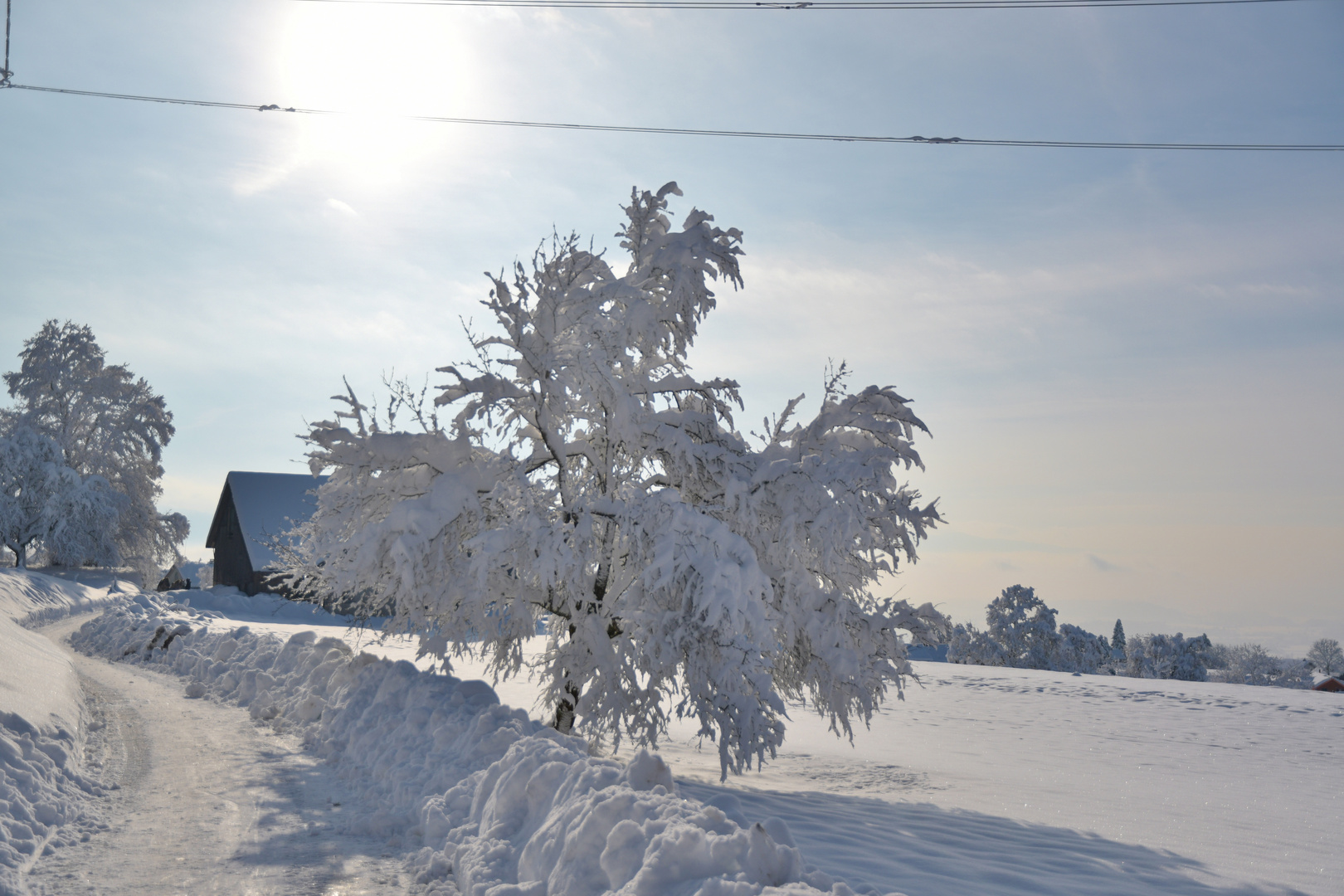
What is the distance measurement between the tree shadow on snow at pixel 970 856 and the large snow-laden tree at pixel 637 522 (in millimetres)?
1440

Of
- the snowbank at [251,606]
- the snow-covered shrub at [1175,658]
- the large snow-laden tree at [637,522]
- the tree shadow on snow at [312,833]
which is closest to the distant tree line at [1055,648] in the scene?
the snow-covered shrub at [1175,658]

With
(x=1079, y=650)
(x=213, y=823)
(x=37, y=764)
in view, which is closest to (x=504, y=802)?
(x=213, y=823)

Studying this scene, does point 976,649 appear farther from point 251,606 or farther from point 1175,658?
point 251,606

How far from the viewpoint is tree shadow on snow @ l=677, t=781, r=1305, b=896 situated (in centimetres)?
584

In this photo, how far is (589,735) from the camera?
10188mm

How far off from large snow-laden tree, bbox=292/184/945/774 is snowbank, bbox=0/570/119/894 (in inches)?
115

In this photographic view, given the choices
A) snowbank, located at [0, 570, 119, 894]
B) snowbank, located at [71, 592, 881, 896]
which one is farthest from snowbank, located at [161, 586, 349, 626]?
snowbank, located at [71, 592, 881, 896]

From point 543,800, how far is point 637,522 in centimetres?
429

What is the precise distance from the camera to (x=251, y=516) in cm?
3950

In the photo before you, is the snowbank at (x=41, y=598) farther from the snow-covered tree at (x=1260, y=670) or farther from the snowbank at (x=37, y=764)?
the snow-covered tree at (x=1260, y=670)

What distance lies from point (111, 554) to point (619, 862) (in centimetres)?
5052

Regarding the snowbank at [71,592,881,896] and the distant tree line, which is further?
the distant tree line

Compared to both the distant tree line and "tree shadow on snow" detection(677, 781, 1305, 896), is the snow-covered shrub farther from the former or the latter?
"tree shadow on snow" detection(677, 781, 1305, 896)

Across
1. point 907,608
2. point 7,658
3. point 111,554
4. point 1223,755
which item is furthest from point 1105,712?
point 111,554
